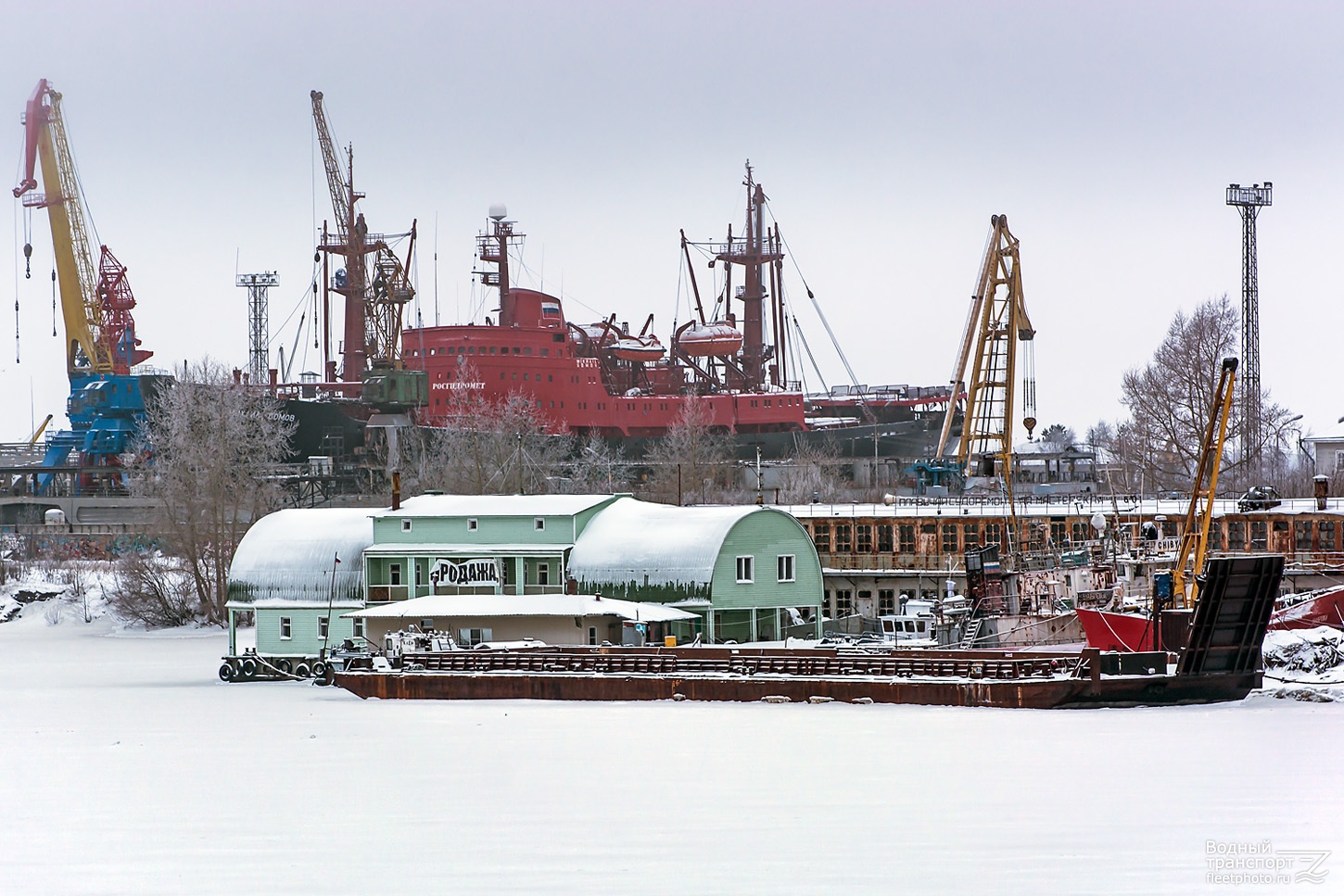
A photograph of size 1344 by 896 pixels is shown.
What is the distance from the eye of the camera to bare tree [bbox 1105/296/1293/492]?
287 ft

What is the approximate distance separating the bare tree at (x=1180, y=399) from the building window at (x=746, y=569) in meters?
37.2

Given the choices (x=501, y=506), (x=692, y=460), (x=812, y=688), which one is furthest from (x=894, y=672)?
(x=692, y=460)

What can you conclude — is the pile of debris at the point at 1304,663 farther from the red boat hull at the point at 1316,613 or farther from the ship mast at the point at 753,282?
the ship mast at the point at 753,282

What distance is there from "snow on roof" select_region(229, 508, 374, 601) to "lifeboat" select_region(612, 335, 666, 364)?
83003mm

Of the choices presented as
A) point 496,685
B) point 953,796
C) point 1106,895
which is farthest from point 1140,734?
point 496,685

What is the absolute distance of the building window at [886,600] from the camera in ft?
217

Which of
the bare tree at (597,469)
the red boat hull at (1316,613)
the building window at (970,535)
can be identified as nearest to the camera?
the red boat hull at (1316,613)

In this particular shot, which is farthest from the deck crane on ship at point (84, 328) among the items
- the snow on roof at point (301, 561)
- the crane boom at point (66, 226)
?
the snow on roof at point (301, 561)

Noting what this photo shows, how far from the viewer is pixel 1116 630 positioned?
43.8 m

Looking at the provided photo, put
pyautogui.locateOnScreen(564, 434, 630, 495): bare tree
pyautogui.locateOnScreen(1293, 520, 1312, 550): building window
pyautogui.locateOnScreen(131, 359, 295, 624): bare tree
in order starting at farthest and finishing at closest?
pyautogui.locateOnScreen(564, 434, 630, 495): bare tree
pyautogui.locateOnScreen(131, 359, 295, 624): bare tree
pyautogui.locateOnScreen(1293, 520, 1312, 550): building window

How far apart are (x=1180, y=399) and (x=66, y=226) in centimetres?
7562

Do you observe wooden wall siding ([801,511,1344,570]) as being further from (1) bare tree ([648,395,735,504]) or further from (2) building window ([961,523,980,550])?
(1) bare tree ([648,395,735,504])

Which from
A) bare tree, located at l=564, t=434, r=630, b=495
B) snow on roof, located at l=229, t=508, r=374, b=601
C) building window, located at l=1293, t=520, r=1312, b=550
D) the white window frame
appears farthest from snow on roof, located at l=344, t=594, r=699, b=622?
bare tree, located at l=564, t=434, r=630, b=495

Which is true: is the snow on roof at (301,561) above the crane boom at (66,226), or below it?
below
